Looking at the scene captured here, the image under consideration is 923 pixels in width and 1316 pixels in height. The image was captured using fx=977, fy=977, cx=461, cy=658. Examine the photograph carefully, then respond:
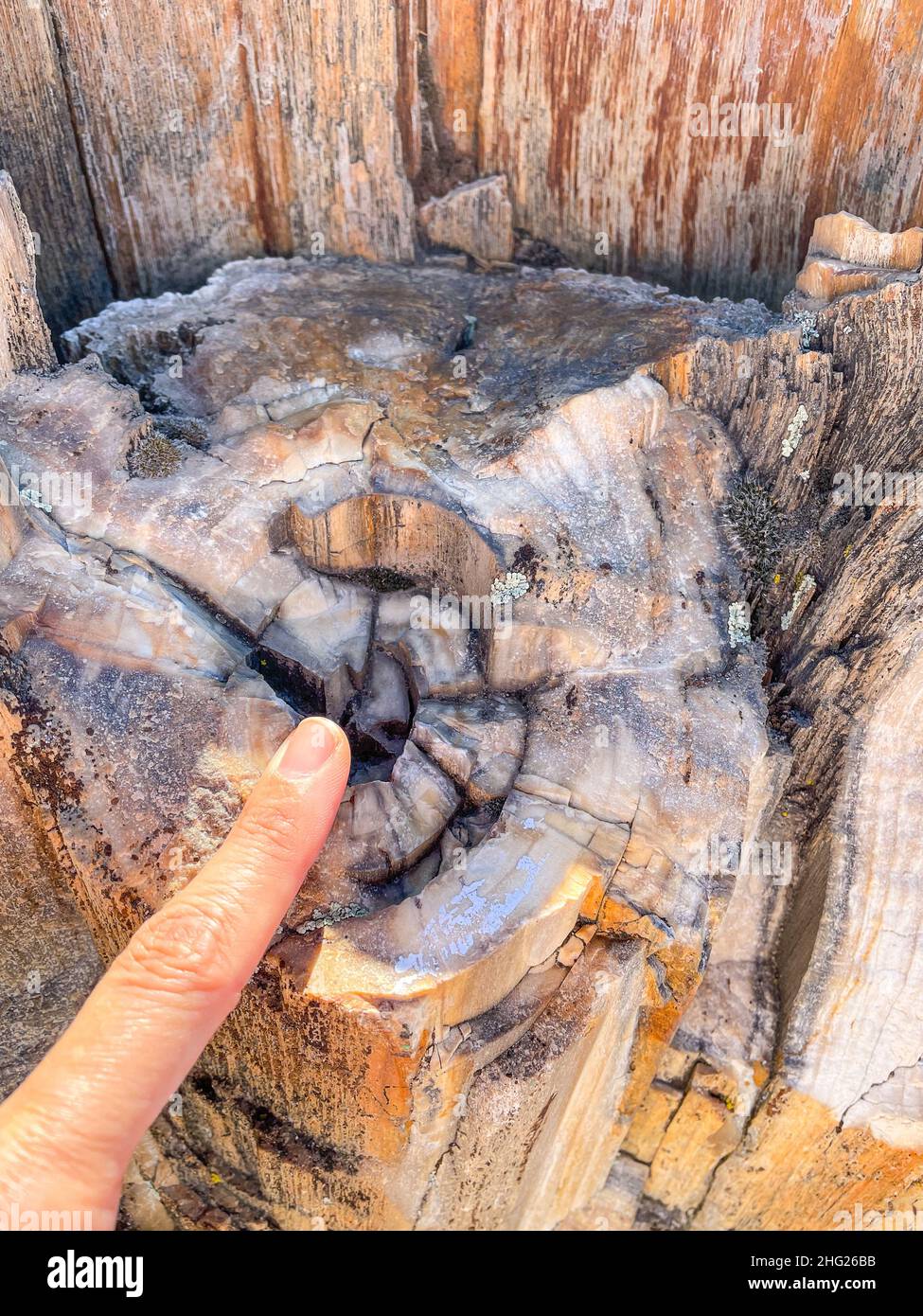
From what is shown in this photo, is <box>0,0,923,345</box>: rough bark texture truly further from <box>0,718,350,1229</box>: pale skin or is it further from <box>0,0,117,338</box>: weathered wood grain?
<box>0,718,350,1229</box>: pale skin

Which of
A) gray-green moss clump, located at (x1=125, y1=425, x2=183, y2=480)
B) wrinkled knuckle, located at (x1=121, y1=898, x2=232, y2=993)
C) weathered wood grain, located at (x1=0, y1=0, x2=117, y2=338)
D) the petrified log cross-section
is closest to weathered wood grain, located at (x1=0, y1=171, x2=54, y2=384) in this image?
the petrified log cross-section

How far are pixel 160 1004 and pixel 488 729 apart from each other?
1.30m

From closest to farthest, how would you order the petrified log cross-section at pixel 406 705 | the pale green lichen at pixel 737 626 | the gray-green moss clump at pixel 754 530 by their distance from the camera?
1. the petrified log cross-section at pixel 406 705
2. the pale green lichen at pixel 737 626
3. the gray-green moss clump at pixel 754 530

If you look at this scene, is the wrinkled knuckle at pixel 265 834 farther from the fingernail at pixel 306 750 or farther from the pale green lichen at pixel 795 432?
the pale green lichen at pixel 795 432

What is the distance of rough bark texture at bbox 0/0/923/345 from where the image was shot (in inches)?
154

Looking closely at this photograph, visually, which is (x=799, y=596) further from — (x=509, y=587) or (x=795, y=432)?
(x=509, y=587)

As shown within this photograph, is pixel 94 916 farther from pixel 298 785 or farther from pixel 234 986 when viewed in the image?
pixel 298 785

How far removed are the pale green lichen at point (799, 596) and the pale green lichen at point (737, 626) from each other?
0.18 metres

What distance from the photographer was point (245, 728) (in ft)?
10.2

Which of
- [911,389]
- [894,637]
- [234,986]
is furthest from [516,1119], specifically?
[911,389]

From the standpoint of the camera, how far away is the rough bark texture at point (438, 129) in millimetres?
3910

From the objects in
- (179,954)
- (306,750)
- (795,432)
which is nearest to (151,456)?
(306,750)

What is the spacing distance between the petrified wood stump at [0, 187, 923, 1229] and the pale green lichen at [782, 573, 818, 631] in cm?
2

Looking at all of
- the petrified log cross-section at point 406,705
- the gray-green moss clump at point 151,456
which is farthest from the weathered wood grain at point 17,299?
the gray-green moss clump at point 151,456
